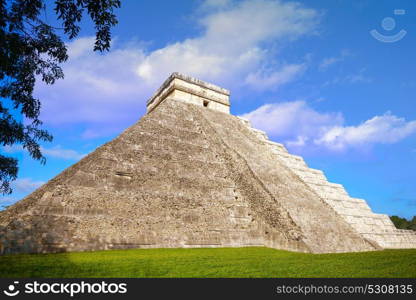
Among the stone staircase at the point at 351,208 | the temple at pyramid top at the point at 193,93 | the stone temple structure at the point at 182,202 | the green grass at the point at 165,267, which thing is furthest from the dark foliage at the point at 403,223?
the green grass at the point at 165,267

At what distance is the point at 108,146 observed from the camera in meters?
10.7

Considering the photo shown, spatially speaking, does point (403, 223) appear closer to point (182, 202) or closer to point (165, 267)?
point (182, 202)

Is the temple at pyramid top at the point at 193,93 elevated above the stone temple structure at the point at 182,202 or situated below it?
above

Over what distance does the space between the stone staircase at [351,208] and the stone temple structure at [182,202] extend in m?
0.08

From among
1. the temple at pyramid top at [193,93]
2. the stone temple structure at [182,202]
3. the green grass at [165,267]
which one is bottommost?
the green grass at [165,267]

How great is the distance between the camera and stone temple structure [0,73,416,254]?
821 centimetres

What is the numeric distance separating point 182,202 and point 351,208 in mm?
9864

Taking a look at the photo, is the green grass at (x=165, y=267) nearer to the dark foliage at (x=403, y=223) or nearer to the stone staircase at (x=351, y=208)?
the stone staircase at (x=351, y=208)

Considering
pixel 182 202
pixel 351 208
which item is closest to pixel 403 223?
pixel 351 208

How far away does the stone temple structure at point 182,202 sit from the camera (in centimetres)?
821

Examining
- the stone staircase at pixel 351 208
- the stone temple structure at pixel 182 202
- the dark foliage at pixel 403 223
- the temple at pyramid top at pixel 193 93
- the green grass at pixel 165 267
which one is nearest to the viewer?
the green grass at pixel 165 267

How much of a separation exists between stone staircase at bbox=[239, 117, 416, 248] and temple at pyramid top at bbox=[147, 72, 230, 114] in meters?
3.71

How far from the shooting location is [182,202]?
1040cm

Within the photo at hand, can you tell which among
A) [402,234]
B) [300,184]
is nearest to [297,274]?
[300,184]
